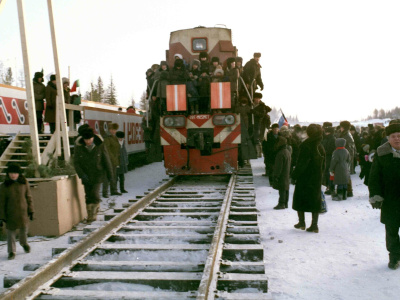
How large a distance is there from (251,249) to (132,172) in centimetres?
1120

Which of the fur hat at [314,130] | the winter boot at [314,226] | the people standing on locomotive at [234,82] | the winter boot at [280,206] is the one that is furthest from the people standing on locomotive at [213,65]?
the winter boot at [314,226]

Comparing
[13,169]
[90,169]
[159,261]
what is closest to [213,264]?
[159,261]

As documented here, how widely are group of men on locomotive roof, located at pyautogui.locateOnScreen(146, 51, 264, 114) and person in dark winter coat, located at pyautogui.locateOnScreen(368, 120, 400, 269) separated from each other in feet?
20.1

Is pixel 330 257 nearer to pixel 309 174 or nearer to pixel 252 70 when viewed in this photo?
pixel 309 174

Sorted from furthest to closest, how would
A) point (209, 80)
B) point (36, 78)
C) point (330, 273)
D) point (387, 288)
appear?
point (209, 80) → point (36, 78) → point (330, 273) → point (387, 288)

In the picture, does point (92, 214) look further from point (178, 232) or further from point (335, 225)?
point (335, 225)

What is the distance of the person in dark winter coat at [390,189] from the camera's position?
4.61m

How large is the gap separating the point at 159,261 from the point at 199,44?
934cm

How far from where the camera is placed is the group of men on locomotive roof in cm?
1070

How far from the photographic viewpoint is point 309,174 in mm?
6375

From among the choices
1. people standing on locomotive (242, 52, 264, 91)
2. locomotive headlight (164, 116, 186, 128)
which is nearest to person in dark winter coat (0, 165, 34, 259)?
locomotive headlight (164, 116, 186, 128)

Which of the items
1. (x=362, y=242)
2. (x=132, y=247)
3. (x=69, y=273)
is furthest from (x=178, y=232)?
(x=362, y=242)

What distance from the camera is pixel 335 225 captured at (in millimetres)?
6680

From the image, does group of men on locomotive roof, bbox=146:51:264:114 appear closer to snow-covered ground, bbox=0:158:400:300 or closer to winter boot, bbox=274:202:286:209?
winter boot, bbox=274:202:286:209
